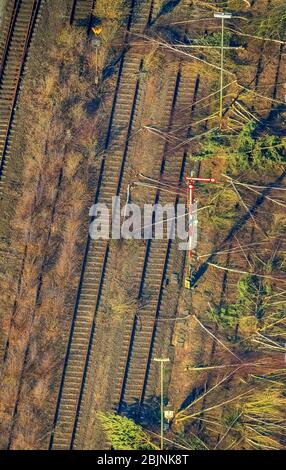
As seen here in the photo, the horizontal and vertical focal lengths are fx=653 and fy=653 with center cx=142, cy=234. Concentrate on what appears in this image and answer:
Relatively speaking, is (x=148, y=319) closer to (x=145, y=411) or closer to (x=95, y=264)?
(x=95, y=264)

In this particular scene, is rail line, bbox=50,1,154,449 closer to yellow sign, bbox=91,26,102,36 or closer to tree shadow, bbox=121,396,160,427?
yellow sign, bbox=91,26,102,36

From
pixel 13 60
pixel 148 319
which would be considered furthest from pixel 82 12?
pixel 148 319

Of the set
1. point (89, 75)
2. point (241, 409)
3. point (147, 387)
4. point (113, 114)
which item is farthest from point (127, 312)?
point (89, 75)

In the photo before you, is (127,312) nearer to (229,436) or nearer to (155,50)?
(229,436)

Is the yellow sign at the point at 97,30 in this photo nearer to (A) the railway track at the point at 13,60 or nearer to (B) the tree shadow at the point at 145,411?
(A) the railway track at the point at 13,60

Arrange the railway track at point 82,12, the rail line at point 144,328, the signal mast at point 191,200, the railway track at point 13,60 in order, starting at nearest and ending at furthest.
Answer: the rail line at point 144,328 < the signal mast at point 191,200 < the railway track at point 13,60 < the railway track at point 82,12

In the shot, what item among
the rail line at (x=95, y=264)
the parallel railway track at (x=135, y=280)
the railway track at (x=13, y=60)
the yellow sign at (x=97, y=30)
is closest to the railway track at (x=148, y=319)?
the parallel railway track at (x=135, y=280)

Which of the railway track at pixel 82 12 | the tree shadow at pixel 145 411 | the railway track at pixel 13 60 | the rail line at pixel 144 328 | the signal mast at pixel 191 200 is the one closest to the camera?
the tree shadow at pixel 145 411

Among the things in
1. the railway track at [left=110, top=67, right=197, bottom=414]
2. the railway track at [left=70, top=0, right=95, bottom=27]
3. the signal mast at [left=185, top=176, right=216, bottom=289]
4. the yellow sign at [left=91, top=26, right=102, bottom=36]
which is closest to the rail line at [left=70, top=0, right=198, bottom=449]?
the railway track at [left=110, top=67, right=197, bottom=414]

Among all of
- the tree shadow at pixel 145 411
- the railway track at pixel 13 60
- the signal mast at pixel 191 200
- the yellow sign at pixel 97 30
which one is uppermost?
the yellow sign at pixel 97 30
